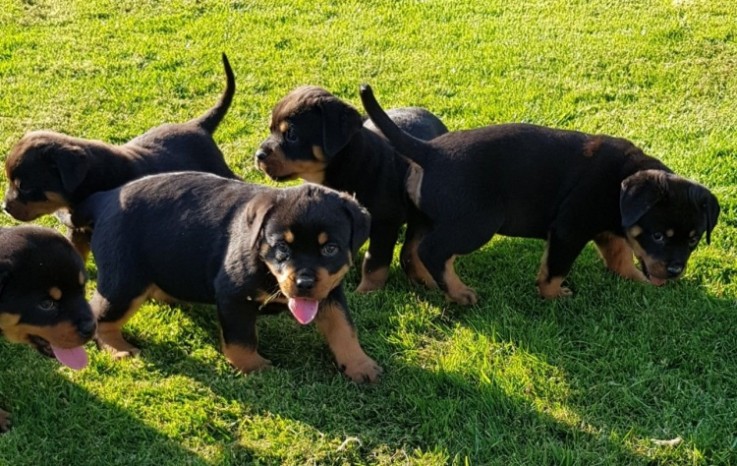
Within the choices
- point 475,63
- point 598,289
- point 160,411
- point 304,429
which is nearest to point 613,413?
point 598,289

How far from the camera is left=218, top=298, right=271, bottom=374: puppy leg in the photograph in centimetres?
371

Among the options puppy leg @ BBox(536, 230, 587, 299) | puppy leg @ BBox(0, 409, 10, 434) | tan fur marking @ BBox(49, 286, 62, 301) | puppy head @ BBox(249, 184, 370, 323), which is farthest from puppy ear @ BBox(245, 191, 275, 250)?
puppy leg @ BBox(536, 230, 587, 299)

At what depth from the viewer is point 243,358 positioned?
3855mm

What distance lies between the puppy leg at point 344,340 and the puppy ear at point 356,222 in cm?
30

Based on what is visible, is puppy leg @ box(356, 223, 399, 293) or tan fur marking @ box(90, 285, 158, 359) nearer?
tan fur marking @ box(90, 285, 158, 359)

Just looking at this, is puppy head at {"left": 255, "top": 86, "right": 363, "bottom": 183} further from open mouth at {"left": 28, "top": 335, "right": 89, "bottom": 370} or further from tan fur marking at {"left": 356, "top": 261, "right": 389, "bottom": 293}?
open mouth at {"left": 28, "top": 335, "right": 89, "bottom": 370}

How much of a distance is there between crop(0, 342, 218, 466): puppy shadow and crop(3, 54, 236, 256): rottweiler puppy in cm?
106

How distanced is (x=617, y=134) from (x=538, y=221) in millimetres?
1907

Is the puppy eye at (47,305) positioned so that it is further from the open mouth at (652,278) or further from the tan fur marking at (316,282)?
the open mouth at (652,278)

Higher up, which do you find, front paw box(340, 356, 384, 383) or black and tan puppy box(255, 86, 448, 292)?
black and tan puppy box(255, 86, 448, 292)

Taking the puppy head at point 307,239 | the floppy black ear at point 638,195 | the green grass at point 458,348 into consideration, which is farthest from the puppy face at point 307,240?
the floppy black ear at point 638,195

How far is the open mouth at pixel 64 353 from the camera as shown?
3709 millimetres

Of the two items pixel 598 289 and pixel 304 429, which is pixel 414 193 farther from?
pixel 304 429

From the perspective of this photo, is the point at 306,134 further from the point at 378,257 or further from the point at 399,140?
the point at 378,257
